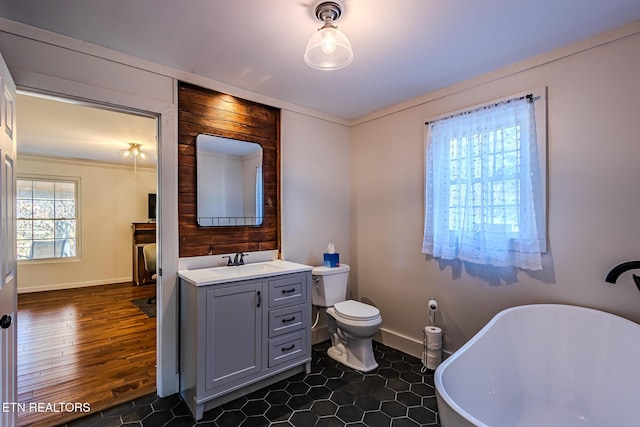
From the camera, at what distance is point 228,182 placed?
8.53ft

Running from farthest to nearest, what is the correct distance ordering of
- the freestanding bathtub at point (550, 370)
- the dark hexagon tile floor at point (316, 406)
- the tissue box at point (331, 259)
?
the tissue box at point (331, 259) < the dark hexagon tile floor at point (316, 406) < the freestanding bathtub at point (550, 370)

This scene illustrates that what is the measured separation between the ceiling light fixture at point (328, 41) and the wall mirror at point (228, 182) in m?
1.18

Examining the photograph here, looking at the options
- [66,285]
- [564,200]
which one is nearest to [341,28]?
[564,200]

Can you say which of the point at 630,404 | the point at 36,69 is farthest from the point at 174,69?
the point at 630,404

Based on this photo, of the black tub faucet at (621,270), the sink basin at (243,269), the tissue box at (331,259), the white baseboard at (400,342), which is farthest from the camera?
the tissue box at (331,259)

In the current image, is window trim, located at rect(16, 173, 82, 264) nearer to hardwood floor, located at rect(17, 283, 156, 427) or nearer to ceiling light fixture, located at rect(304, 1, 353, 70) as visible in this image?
hardwood floor, located at rect(17, 283, 156, 427)

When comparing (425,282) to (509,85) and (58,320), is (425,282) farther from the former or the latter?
(58,320)

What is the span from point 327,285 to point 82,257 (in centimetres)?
515

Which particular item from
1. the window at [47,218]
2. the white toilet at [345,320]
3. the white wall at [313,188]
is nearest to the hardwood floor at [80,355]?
the window at [47,218]

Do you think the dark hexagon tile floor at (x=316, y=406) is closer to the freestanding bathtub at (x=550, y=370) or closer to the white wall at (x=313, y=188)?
the freestanding bathtub at (x=550, y=370)

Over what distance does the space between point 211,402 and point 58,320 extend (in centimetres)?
310

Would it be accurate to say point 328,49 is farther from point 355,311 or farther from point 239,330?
point 355,311

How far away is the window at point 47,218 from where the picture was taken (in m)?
5.08

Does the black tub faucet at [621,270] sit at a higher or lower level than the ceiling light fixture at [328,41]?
lower
